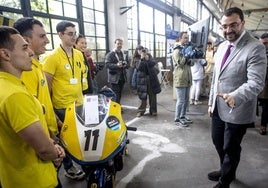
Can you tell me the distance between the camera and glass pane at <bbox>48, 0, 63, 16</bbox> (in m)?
4.85

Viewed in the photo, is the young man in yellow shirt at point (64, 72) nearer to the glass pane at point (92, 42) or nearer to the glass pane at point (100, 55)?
the glass pane at point (92, 42)

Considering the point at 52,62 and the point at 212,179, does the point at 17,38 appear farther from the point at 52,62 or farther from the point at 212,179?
the point at 212,179

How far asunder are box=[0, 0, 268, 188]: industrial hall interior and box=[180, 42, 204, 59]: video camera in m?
0.02

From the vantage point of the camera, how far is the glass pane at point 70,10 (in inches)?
208

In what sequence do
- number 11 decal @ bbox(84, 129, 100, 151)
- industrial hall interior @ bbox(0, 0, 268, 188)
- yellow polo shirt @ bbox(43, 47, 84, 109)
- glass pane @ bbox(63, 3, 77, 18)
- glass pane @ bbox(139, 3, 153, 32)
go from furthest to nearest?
glass pane @ bbox(139, 3, 153, 32)
glass pane @ bbox(63, 3, 77, 18)
yellow polo shirt @ bbox(43, 47, 84, 109)
number 11 decal @ bbox(84, 129, 100, 151)
industrial hall interior @ bbox(0, 0, 268, 188)

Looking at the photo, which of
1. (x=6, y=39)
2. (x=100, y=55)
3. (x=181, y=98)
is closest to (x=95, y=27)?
(x=100, y=55)

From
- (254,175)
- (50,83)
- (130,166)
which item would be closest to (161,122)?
(130,166)

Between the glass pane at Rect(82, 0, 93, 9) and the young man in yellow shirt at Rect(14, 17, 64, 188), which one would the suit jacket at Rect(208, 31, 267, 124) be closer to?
the young man in yellow shirt at Rect(14, 17, 64, 188)

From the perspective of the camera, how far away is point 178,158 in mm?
2740

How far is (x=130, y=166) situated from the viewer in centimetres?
256

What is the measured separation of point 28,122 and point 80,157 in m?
0.47

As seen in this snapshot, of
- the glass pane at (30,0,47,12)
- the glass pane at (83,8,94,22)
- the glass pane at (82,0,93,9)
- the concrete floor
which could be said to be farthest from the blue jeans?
the glass pane at (82,0,93,9)

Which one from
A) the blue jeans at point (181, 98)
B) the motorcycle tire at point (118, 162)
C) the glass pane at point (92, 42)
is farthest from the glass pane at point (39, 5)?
the motorcycle tire at point (118, 162)

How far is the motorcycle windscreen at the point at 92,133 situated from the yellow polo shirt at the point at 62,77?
23.4 inches
